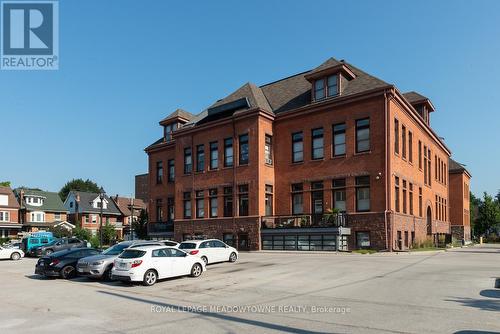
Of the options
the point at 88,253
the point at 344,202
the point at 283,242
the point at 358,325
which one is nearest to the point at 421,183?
the point at 344,202

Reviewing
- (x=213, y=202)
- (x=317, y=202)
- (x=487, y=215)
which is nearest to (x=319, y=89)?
(x=317, y=202)

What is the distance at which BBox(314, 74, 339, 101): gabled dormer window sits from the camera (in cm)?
3434

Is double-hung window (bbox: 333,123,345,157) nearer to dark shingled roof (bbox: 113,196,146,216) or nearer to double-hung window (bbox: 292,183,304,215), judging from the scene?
double-hung window (bbox: 292,183,304,215)

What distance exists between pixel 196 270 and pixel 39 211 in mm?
63842

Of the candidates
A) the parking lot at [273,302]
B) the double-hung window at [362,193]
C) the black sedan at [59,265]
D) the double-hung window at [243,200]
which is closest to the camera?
the parking lot at [273,302]

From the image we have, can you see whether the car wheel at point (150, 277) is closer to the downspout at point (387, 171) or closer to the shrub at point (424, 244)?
the downspout at point (387, 171)

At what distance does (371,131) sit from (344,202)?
5.61m

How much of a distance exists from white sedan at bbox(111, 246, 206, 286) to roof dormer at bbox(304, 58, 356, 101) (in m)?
20.4

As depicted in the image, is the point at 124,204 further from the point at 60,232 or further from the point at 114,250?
the point at 114,250

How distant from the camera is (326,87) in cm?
3481

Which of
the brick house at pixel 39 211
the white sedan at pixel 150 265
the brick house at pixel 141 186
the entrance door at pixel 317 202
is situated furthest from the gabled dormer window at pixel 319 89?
the brick house at pixel 141 186

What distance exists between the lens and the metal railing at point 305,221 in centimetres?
3125

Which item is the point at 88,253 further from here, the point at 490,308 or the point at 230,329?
the point at 490,308

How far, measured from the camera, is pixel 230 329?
945 cm
